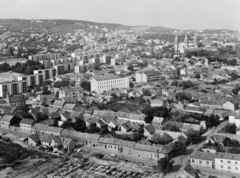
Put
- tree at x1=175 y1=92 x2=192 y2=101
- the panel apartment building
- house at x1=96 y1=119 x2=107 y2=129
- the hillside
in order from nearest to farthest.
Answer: house at x1=96 y1=119 x2=107 y2=129 < tree at x1=175 y1=92 x2=192 y2=101 < the panel apartment building < the hillside

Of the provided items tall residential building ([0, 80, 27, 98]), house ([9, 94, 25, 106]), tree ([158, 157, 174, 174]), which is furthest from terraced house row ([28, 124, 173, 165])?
tall residential building ([0, 80, 27, 98])

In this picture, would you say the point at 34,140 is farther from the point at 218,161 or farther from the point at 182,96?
the point at 182,96

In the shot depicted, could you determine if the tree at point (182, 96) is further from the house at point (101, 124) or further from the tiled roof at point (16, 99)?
the tiled roof at point (16, 99)

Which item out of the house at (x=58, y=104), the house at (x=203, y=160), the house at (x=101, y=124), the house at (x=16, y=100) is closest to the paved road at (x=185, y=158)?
the house at (x=203, y=160)

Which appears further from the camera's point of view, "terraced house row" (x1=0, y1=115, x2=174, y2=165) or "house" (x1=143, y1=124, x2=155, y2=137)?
"house" (x1=143, y1=124, x2=155, y2=137)

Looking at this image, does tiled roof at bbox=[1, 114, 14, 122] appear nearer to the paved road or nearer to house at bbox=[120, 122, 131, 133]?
house at bbox=[120, 122, 131, 133]

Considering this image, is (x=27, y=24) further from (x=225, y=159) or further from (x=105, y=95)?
(x=225, y=159)
